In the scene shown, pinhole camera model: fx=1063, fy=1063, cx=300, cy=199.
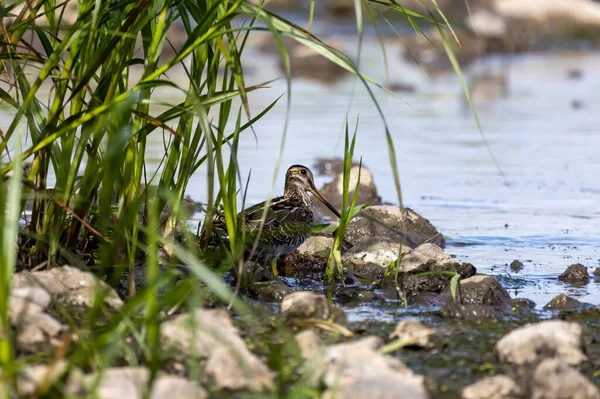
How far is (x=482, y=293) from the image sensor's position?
481 cm

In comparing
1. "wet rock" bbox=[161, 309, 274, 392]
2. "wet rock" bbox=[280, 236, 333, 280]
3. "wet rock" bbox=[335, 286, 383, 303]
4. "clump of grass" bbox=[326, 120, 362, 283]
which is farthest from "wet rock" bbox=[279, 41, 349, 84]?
"wet rock" bbox=[161, 309, 274, 392]

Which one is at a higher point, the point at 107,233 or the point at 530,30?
the point at 530,30

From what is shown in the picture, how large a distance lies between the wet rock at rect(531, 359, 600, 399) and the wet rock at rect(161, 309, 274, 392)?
2.87 ft

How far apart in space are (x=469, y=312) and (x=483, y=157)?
5.65 meters

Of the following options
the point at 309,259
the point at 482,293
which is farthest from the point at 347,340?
the point at 309,259

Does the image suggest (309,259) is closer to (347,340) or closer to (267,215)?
(267,215)

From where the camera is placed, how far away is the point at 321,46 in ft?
13.1

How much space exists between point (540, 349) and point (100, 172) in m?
1.96

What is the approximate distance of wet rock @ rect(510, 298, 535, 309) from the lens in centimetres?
483

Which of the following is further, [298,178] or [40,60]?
[298,178]

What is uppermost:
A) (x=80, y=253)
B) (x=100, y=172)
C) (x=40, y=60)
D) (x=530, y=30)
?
(x=530, y=30)

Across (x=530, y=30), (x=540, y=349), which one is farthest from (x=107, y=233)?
(x=530, y=30)

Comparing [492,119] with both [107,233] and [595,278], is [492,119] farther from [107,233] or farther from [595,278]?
[107,233]

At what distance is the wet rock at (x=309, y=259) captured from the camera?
565 cm
